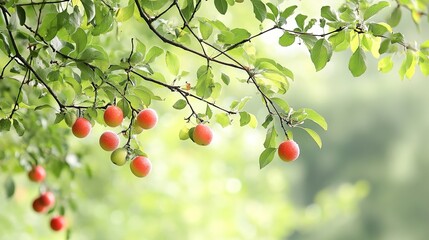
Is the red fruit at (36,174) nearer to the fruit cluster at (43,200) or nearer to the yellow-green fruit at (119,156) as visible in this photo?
the fruit cluster at (43,200)

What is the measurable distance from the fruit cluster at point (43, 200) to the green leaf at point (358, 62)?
107 centimetres

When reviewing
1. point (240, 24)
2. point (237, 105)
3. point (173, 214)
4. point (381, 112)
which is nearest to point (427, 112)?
point (381, 112)

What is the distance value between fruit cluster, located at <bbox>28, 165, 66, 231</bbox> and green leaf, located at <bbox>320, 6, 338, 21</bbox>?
1.10m

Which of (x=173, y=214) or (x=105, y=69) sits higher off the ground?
(x=173, y=214)

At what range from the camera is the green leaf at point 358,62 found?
3.97ft

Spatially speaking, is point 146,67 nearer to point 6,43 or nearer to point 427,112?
point 6,43

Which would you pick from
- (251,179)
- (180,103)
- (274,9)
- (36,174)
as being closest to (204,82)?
(180,103)

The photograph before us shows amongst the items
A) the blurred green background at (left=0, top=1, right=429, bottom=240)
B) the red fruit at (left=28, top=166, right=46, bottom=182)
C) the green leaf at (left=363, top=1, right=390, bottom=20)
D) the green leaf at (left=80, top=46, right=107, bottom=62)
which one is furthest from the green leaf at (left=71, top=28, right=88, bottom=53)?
the red fruit at (left=28, top=166, right=46, bottom=182)

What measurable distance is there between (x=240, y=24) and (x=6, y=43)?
2.18 meters

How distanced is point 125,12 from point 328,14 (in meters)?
0.35

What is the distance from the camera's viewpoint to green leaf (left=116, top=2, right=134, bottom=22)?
4.30 ft

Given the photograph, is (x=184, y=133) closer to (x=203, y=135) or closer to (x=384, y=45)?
(x=203, y=135)

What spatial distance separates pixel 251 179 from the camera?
4.82 meters

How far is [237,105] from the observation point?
1.30 meters
